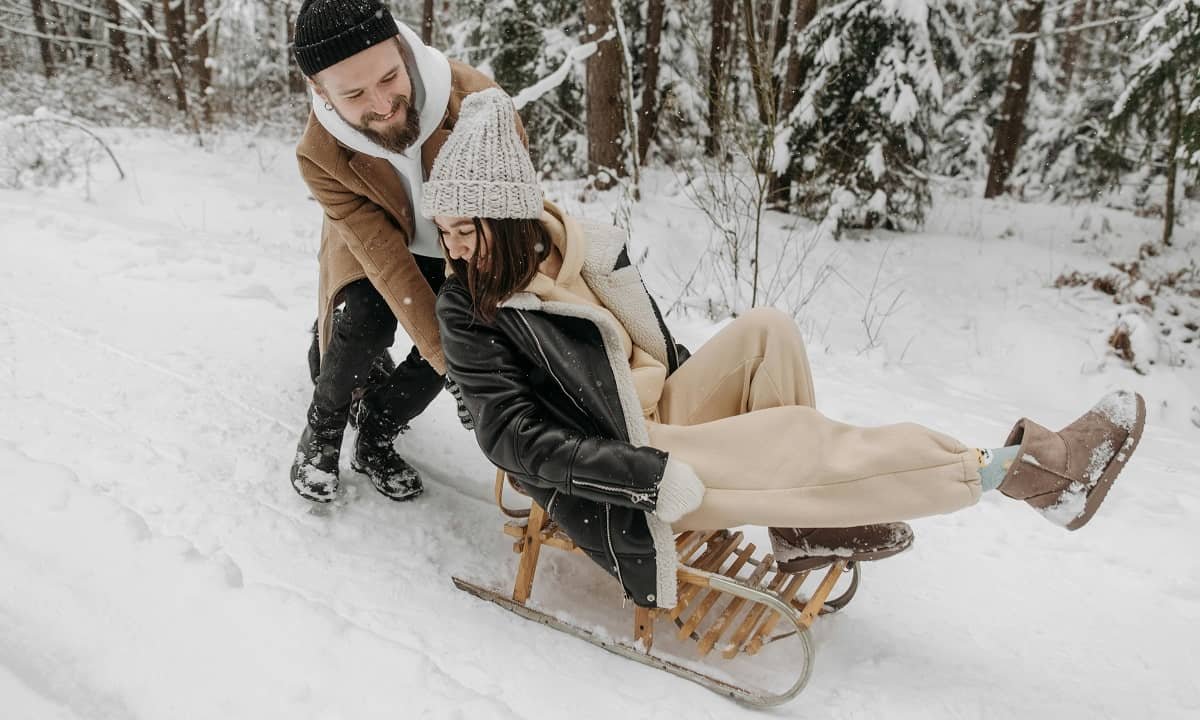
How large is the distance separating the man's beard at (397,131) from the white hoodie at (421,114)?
0.06 feet

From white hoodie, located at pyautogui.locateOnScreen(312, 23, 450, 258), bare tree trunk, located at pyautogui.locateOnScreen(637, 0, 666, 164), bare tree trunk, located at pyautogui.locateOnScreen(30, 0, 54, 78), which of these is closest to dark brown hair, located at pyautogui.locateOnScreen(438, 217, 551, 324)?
white hoodie, located at pyautogui.locateOnScreen(312, 23, 450, 258)

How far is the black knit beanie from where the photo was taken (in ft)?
6.56

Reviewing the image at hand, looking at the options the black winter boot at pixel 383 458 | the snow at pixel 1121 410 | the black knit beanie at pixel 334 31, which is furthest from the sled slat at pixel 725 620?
the black knit beanie at pixel 334 31

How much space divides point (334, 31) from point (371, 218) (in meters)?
0.61

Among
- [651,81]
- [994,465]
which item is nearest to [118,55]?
[651,81]

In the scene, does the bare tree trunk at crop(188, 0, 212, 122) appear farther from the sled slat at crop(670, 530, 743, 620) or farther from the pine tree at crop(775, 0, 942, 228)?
the sled slat at crop(670, 530, 743, 620)

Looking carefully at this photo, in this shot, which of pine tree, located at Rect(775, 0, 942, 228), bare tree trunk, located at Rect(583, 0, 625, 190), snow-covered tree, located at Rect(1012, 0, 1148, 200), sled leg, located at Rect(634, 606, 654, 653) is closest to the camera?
sled leg, located at Rect(634, 606, 654, 653)

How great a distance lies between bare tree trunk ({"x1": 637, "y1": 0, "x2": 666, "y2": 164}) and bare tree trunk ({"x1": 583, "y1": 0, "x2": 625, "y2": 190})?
2113mm

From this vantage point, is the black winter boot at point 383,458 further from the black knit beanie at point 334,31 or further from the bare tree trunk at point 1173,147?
the bare tree trunk at point 1173,147

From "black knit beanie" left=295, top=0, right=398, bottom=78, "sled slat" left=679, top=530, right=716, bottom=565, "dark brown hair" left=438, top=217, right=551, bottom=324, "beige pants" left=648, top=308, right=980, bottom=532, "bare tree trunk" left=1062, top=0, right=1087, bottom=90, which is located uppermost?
"bare tree trunk" left=1062, top=0, right=1087, bottom=90

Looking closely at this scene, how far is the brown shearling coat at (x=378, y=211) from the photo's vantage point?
7.80 feet

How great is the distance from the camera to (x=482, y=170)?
6.29 feet

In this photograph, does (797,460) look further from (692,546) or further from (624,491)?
(692,546)

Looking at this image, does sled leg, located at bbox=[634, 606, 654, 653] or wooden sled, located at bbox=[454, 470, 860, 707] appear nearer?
wooden sled, located at bbox=[454, 470, 860, 707]
